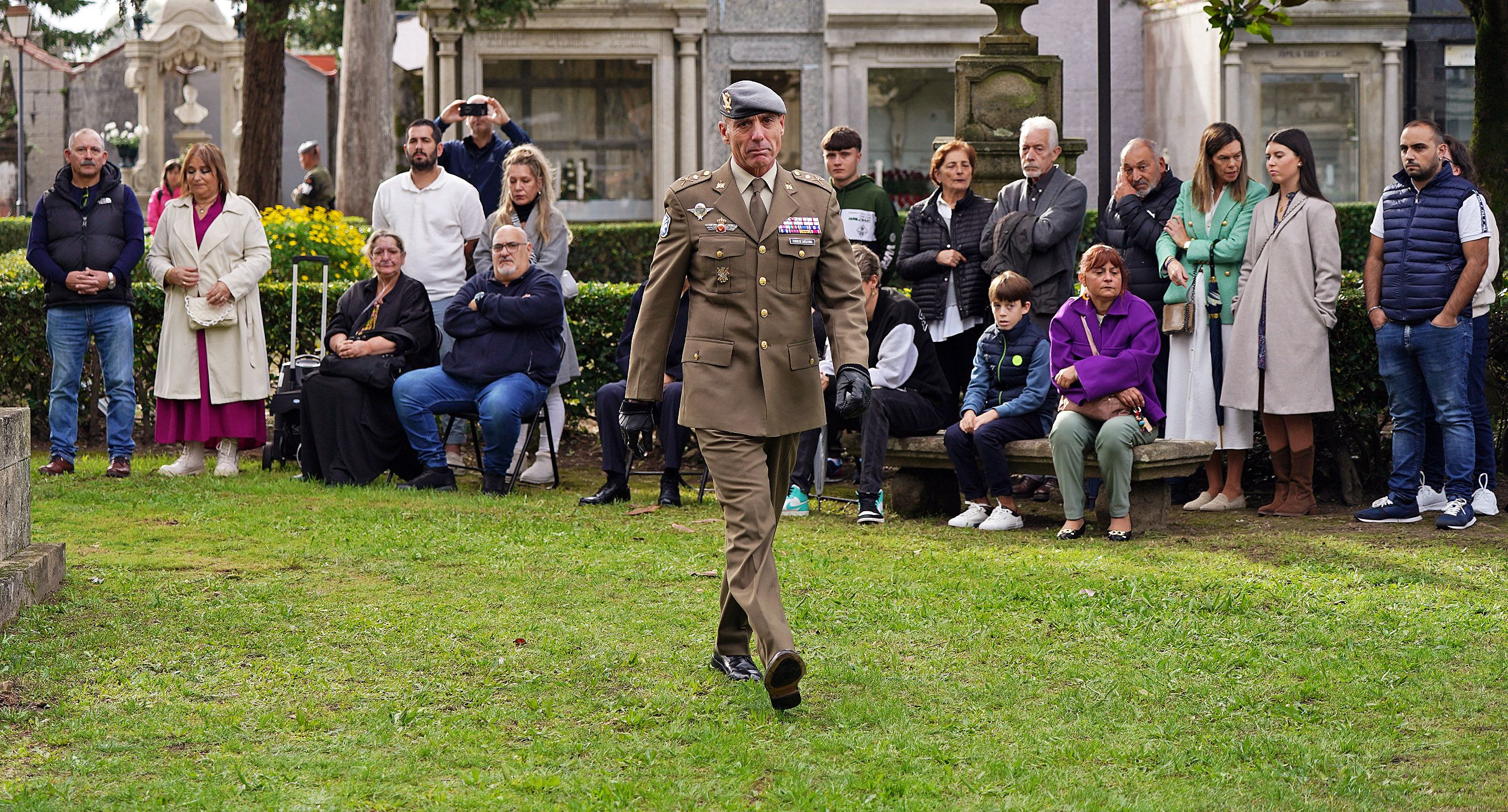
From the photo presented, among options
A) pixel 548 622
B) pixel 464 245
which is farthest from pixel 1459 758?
pixel 464 245

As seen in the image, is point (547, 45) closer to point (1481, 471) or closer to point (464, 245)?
point (464, 245)

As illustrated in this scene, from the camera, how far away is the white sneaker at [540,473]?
10.5m

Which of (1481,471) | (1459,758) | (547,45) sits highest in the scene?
(547,45)

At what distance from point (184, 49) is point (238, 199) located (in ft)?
87.5

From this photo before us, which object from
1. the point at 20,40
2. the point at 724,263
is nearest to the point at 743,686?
the point at 724,263

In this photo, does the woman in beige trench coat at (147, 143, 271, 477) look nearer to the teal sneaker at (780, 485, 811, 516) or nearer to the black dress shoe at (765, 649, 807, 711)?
the teal sneaker at (780, 485, 811, 516)

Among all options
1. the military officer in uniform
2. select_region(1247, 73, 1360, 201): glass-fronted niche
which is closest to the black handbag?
the military officer in uniform

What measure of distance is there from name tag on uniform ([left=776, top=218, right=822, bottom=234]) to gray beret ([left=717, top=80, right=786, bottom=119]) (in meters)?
0.36

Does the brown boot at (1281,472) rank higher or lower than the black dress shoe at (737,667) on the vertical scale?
higher

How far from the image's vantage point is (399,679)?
5578 mm

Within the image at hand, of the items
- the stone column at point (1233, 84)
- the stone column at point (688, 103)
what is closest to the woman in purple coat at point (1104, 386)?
the stone column at point (1233, 84)

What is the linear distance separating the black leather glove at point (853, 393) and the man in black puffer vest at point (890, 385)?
3.52 metres

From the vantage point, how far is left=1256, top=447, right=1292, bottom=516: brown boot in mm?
9391

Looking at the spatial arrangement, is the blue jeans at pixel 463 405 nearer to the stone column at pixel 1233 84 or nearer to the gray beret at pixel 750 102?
the gray beret at pixel 750 102
